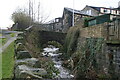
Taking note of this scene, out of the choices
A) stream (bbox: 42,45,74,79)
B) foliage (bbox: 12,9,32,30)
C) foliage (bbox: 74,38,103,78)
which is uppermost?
foliage (bbox: 12,9,32,30)

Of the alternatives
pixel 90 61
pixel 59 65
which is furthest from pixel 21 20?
pixel 90 61

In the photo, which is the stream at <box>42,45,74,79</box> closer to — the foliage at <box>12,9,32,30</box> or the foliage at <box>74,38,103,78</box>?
the foliage at <box>74,38,103,78</box>

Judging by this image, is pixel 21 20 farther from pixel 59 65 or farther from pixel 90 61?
pixel 90 61

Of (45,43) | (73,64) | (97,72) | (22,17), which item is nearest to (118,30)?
(97,72)

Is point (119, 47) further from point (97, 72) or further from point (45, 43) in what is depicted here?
point (45, 43)

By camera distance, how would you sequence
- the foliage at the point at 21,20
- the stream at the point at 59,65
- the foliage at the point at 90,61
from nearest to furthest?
the foliage at the point at 90,61 → the stream at the point at 59,65 → the foliage at the point at 21,20

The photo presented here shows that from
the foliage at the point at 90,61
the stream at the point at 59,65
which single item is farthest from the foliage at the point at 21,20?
the foliage at the point at 90,61

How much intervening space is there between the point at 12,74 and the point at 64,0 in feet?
93.7

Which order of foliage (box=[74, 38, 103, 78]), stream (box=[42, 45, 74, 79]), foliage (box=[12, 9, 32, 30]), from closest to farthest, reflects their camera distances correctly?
foliage (box=[74, 38, 103, 78]), stream (box=[42, 45, 74, 79]), foliage (box=[12, 9, 32, 30])


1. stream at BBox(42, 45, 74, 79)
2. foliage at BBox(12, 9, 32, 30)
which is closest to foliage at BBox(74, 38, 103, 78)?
stream at BBox(42, 45, 74, 79)

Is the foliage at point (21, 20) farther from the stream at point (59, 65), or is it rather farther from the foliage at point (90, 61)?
the foliage at point (90, 61)

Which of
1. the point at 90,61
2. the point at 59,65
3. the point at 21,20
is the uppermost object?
the point at 21,20

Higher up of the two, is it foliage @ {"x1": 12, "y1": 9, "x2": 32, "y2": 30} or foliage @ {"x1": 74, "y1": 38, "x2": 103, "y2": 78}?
foliage @ {"x1": 12, "y1": 9, "x2": 32, "y2": 30}

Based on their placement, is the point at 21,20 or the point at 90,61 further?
the point at 21,20
